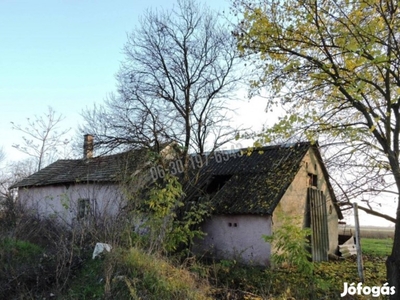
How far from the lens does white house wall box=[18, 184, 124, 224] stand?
1050 cm

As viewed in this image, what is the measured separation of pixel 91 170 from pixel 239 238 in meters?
9.60

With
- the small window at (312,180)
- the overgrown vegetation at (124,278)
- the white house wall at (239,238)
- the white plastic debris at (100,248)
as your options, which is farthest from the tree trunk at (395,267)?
the small window at (312,180)

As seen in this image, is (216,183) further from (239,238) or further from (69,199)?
(69,199)

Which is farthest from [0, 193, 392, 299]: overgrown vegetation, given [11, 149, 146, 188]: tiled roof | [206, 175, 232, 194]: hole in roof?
[206, 175, 232, 194]: hole in roof

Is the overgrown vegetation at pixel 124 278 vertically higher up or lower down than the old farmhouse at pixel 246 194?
lower down

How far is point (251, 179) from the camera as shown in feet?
51.0

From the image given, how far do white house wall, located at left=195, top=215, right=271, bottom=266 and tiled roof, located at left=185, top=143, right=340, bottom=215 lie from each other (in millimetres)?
454

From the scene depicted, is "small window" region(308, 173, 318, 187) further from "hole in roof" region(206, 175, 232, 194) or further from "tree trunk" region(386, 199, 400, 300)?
"tree trunk" region(386, 199, 400, 300)

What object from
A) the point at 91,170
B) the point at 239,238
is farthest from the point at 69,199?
the point at 239,238

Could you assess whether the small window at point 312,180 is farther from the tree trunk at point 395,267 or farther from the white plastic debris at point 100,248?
the white plastic debris at point 100,248

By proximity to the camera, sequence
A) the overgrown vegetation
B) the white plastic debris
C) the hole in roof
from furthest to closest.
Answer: the hole in roof → the white plastic debris → the overgrown vegetation

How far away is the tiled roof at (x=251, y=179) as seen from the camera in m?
13.8

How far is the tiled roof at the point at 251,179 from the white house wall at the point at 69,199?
13.6 feet

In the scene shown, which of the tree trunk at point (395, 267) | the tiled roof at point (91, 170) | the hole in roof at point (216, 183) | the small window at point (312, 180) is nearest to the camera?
the tree trunk at point (395, 267)
